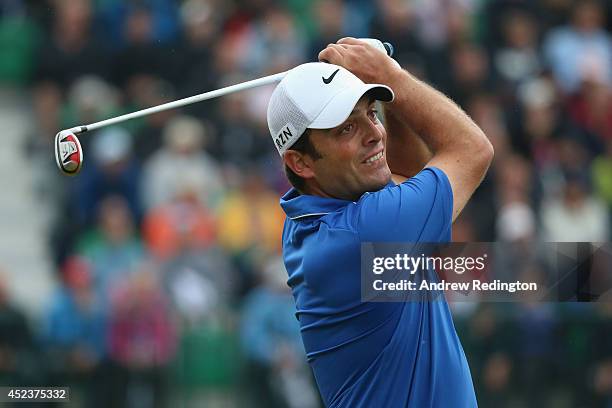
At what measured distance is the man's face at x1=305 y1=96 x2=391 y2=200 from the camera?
3584 millimetres

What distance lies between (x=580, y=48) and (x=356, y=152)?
7993 mm

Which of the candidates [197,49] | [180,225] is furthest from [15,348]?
[197,49]

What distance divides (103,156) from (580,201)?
3812 millimetres

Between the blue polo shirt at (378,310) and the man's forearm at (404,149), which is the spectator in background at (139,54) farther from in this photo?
the blue polo shirt at (378,310)

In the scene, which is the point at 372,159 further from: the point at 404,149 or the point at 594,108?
the point at 594,108

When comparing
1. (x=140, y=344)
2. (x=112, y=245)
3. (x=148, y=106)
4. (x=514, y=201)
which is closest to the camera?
(x=140, y=344)

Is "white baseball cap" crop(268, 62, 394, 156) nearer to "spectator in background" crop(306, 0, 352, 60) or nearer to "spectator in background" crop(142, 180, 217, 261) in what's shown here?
"spectator in background" crop(142, 180, 217, 261)

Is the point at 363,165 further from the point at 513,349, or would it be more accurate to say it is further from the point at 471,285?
the point at 513,349

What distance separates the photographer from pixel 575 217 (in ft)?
31.1

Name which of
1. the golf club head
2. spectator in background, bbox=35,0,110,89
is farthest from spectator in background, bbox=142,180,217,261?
the golf club head

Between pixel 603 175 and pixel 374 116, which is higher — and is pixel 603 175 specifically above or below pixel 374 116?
above

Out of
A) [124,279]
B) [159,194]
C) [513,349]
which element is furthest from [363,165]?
[159,194]

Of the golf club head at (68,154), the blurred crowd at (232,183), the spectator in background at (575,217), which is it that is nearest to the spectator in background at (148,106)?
the blurred crowd at (232,183)

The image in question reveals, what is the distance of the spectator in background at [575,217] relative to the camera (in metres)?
9.34
